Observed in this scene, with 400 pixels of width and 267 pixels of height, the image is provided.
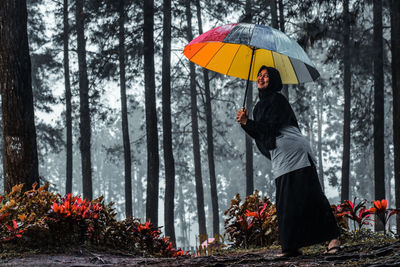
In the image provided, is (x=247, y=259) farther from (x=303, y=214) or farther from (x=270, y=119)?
(x=270, y=119)

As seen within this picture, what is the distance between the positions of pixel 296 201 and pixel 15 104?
4.34 meters

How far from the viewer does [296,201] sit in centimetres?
469

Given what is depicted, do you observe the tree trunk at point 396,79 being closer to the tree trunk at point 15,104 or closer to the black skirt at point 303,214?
the black skirt at point 303,214

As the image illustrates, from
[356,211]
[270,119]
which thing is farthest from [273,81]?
[356,211]

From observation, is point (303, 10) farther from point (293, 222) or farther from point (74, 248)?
point (74, 248)

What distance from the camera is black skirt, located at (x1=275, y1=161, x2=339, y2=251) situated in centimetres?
467

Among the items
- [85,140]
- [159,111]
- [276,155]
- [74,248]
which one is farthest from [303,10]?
[159,111]

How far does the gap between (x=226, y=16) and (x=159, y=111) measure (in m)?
7.68

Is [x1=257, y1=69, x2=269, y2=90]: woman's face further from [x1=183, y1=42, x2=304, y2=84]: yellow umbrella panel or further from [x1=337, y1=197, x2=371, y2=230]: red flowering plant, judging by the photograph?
[x1=337, y1=197, x2=371, y2=230]: red flowering plant

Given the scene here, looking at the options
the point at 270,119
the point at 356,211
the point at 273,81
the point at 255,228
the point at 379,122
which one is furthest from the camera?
the point at 379,122

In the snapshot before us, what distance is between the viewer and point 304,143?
4.82 metres

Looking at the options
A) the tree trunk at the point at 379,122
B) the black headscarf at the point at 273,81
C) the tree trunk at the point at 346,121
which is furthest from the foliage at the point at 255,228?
the tree trunk at the point at 346,121

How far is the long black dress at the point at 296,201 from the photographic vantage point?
15.3 feet

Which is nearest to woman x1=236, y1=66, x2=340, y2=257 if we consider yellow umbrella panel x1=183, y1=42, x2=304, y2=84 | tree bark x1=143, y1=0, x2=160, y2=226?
Answer: yellow umbrella panel x1=183, y1=42, x2=304, y2=84
